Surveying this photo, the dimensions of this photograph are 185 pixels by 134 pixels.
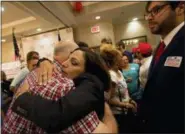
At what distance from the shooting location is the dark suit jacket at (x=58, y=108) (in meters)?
0.64

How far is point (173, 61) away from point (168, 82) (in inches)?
4.1

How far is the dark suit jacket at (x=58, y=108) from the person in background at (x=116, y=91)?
1.30m

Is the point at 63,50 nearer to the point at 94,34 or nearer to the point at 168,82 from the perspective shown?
the point at 168,82

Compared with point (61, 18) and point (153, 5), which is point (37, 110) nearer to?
point (153, 5)

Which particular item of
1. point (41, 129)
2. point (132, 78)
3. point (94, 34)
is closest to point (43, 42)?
point (94, 34)

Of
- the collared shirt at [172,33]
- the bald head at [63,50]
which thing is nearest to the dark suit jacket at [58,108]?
the bald head at [63,50]

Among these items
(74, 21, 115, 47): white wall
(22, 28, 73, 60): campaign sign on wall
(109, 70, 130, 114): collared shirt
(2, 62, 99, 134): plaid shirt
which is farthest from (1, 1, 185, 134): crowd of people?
(74, 21, 115, 47): white wall

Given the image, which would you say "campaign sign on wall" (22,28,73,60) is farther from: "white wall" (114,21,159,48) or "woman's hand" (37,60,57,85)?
"woman's hand" (37,60,57,85)

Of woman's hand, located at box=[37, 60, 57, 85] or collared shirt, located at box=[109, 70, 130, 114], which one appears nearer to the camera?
woman's hand, located at box=[37, 60, 57, 85]

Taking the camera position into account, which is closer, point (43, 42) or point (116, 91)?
point (116, 91)

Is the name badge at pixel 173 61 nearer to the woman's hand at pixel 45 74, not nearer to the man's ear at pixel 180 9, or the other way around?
the man's ear at pixel 180 9

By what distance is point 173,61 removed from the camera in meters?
1.01

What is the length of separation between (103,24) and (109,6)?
4.33 feet

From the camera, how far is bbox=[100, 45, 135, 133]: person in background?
2.01 metres
